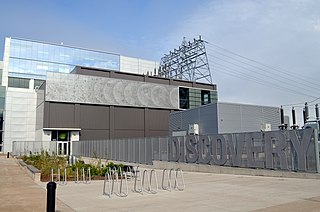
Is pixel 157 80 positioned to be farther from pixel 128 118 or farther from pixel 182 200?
pixel 182 200

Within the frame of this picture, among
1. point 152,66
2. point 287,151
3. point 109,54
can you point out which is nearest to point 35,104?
point 109,54

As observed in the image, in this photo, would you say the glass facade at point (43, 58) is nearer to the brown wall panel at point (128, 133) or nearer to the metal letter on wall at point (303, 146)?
the brown wall panel at point (128, 133)

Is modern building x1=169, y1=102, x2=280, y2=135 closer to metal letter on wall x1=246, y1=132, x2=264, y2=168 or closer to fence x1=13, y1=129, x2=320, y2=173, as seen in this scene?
fence x1=13, y1=129, x2=320, y2=173

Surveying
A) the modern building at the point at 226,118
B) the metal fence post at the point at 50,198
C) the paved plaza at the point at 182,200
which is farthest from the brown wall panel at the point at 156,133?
the metal fence post at the point at 50,198

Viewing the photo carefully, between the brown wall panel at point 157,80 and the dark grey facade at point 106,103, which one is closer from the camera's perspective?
the dark grey facade at point 106,103

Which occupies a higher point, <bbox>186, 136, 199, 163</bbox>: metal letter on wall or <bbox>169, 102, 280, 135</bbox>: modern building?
<bbox>169, 102, 280, 135</bbox>: modern building

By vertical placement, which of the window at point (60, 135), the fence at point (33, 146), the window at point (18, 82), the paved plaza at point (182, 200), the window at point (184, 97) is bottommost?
the paved plaza at point (182, 200)

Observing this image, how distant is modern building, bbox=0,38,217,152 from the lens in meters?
54.6

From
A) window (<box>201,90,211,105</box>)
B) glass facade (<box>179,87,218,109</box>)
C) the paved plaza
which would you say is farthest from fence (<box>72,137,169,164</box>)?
window (<box>201,90,211,105</box>)

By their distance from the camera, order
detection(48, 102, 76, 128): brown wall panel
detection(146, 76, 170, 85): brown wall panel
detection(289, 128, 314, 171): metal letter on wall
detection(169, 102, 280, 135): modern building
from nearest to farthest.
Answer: detection(289, 128, 314, 171): metal letter on wall → detection(169, 102, 280, 135): modern building → detection(48, 102, 76, 128): brown wall panel → detection(146, 76, 170, 85): brown wall panel

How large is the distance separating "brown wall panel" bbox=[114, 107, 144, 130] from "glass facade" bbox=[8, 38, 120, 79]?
86.8ft

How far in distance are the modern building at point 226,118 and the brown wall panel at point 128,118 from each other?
52.3 ft

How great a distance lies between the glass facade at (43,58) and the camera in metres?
73.2

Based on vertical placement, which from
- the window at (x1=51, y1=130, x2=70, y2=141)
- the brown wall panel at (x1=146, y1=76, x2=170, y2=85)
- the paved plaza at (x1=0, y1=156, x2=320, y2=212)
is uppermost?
the brown wall panel at (x1=146, y1=76, x2=170, y2=85)
